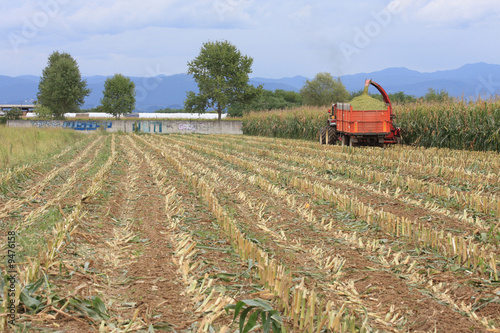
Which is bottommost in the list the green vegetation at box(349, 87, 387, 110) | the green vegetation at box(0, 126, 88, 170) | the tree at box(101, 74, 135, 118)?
the green vegetation at box(0, 126, 88, 170)

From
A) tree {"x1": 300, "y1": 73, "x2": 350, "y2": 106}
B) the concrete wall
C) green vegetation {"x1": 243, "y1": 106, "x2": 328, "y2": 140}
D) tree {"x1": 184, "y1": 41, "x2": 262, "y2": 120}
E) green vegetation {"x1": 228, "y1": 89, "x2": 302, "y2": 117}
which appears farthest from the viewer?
tree {"x1": 300, "y1": 73, "x2": 350, "y2": 106}

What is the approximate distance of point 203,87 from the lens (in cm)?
5681

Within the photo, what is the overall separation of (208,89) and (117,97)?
2960 centimetres

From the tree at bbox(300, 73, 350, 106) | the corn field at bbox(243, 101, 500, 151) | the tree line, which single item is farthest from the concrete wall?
the tree at bbox(300, 73, 350, 106)

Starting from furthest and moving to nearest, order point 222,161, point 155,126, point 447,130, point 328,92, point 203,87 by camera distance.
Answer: point 328,92 → point 203,87 → point 155,126 → point 447,130 → point 222,161

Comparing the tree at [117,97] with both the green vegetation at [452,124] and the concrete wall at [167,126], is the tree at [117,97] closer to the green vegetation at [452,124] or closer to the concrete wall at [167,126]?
the concrete wall at [167,126]

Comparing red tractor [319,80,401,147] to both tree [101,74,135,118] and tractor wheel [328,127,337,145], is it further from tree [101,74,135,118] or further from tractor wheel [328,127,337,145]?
tree [101,74,135,118]

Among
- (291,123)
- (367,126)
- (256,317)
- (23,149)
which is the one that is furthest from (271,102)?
(256,317)

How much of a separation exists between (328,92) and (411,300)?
93901 mm

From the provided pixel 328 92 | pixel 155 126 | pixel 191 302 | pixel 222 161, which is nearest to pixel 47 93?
pixel 155 126

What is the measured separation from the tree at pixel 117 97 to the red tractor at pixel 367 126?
65.4 m

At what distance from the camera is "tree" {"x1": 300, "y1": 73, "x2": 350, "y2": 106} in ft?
309

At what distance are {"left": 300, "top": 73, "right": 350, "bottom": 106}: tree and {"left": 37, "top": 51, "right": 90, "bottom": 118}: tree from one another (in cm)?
4600

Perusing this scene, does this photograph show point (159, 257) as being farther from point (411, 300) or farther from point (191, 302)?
point (411, 300)
